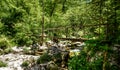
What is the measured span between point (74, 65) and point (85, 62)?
0.57 m

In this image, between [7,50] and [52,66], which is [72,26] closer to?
[52,66]

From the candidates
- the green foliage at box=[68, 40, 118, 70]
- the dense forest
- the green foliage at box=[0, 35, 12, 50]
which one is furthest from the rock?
the green foliage at box=[0, 35, 12, 50]

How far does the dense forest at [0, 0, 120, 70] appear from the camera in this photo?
7.65 meters

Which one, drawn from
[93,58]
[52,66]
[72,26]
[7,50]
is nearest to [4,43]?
[7,50]

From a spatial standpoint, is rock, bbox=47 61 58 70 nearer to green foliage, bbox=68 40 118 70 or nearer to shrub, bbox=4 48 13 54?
green foliage, bbox=68 40 118 70

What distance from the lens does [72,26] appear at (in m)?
9.73

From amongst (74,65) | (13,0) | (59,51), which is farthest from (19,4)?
(74,65)

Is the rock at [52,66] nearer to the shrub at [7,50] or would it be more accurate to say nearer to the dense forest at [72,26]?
the dense forest at [72,26]

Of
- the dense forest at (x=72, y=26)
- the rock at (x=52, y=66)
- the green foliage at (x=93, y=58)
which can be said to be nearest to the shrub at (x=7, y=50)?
the dense forest at (x=72, y=26)

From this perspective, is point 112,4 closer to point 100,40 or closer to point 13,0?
point 100,40

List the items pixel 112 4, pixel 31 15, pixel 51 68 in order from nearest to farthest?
pixel 112 4, pixel 51 68, pixel 31 15

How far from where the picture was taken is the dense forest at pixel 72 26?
7.65 m

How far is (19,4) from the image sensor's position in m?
28.4

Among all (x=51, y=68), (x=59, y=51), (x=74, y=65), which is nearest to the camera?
(x=74, y=65)
